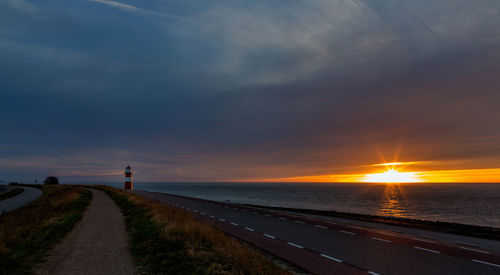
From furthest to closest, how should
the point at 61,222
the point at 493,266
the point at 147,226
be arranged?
the point at 61,222, the point at 147,226, the point at 493,266

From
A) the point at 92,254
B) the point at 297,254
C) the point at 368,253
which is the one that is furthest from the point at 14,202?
the point at 368,253

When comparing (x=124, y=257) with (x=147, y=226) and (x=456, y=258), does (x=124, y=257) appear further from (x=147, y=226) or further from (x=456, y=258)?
(x=456, y=258)

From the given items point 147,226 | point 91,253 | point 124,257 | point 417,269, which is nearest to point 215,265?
point 124,257

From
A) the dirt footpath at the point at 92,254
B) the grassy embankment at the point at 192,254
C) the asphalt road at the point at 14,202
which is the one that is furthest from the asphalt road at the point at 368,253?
the asphalt road at the point at 14,202

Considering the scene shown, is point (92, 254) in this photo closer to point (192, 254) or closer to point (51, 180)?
point (192, 254)

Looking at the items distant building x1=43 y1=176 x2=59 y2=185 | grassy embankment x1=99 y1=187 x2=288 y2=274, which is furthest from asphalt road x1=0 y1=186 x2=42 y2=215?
distant building x1=43 y1=176 x2=59 y2=185

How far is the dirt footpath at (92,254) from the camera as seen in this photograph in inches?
332

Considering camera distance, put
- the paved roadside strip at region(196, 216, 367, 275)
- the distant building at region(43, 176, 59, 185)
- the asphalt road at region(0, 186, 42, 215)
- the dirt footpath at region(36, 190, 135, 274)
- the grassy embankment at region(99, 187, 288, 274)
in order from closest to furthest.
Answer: the grassy embankment at region(99, 187, 288, 274)
the dirt footpath at region(36, 190, 135, 274)
the paved roadside strip at region(196, 216, 367, 275)
the asphalt road at region(0, 186, 42, 215)
the distant building at region(43, 176, 59, 185)

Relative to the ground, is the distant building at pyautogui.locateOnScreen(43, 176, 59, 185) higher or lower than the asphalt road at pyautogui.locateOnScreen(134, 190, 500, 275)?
higher

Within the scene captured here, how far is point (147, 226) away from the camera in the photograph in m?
15.2

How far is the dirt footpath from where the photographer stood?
8.44 metres

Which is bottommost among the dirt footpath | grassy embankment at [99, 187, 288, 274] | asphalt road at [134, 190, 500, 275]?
asphalt road at [134, 190, 500, 275]

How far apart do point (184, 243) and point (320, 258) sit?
4791 mm

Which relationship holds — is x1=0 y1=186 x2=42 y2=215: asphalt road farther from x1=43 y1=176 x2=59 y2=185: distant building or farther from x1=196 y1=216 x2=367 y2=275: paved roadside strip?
x1=43 y1=176 x2=59 y2=185: distant building
